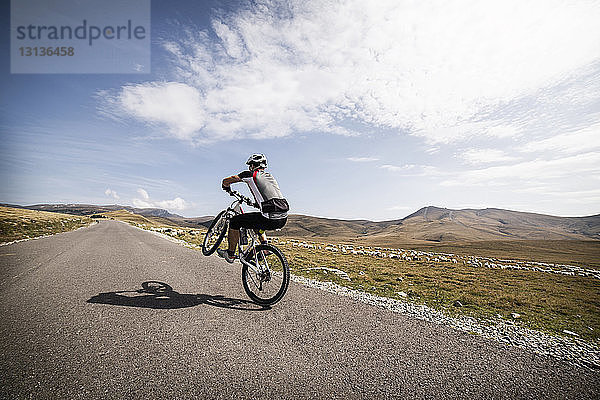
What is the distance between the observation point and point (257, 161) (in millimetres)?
7031

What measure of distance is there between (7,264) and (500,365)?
16.5m

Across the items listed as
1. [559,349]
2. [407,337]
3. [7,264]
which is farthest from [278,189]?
[7,264]

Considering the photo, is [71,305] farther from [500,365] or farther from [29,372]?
[500,365]

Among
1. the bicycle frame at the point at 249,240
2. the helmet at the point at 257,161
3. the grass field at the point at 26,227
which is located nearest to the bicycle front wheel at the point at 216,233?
the bicycle frame at the point at 249,240

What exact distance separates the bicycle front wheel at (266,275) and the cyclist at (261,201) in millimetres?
462

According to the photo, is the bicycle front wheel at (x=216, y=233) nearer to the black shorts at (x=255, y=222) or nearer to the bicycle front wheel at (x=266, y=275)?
the black shorts at (x=255, y=222)

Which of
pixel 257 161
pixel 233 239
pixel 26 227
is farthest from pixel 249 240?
pixel 26 227

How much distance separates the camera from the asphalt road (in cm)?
334

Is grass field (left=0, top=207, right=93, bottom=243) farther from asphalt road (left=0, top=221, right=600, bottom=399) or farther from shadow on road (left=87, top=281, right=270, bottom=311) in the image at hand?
asphalt road (left=0, top=221, right=600, bottom=399)

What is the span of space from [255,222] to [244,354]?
3.31m

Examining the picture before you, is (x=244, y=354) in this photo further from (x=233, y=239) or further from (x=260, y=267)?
(x=233, y=239)

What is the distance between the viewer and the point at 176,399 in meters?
3.05

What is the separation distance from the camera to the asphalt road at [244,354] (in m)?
3.34

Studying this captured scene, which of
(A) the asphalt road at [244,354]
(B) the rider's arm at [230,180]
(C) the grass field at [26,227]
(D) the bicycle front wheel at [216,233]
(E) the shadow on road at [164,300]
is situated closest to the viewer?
(A) the asphalt road at [244,354]
